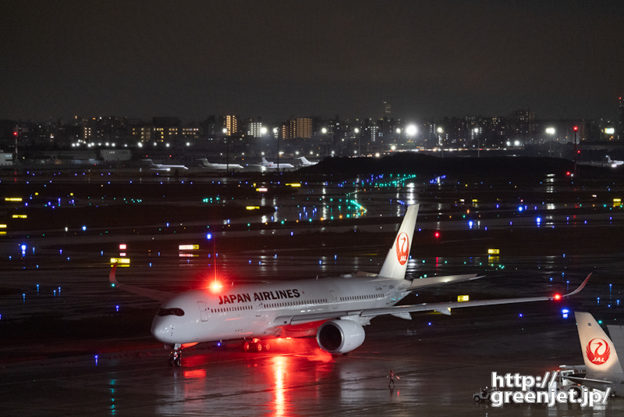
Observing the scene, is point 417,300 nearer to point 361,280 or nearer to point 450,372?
point 361,280

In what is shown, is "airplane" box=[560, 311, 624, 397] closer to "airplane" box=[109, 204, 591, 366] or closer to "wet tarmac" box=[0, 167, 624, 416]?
"wet tarmac" box=[0, 167, 624, 416]

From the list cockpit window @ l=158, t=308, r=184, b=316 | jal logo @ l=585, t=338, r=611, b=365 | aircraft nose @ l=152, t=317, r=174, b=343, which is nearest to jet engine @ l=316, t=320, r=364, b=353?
cockpit window @ l=158, t=308, r=184, b=316

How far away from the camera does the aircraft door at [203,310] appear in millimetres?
40438

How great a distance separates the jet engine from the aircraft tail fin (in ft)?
40.9

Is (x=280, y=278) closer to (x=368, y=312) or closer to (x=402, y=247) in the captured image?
(x=402, y=247)

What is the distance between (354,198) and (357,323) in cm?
10863

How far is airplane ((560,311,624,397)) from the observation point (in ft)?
101

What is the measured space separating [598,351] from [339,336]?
13.5m

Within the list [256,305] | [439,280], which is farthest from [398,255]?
[256,305]

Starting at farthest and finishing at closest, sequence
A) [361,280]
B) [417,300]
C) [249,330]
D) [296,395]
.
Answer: [417,300] → [361,280] → [249,330] → [296,395]

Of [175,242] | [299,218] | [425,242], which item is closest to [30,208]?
[299,218]

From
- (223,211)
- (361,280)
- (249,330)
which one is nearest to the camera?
(249,330)

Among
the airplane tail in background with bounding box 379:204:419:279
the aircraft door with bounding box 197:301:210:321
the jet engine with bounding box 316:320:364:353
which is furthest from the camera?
the airplane tail in background with bounding box 379:204:419:279

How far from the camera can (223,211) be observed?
124 m
